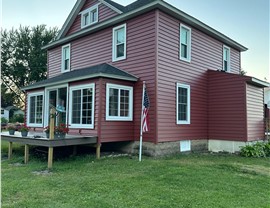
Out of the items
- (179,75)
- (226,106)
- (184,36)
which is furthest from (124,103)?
(226,106)

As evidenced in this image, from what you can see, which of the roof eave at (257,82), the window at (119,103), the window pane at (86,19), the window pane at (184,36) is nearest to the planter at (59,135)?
the window at (119,103)

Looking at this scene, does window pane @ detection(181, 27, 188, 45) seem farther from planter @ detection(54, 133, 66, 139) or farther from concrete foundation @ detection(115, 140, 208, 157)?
planter @ detection(54, 133, 66, 139)

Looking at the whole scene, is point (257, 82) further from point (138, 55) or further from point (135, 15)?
point (135, 15)

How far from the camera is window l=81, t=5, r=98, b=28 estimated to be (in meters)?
13.6

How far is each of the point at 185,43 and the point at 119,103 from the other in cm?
406

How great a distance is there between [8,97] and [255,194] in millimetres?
37395

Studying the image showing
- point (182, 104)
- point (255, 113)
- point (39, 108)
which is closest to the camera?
point (182, 104)

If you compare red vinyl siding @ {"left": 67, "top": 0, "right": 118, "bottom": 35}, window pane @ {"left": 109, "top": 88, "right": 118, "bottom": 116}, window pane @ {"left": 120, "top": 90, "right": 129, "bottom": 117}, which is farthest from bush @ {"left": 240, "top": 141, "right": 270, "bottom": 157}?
red vinyl siding @ {"left": 67, "top": 0, "right": 118, "bottom": 35}

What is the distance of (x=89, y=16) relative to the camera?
45.6 feet

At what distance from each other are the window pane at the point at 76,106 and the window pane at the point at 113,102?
1361 millimetres

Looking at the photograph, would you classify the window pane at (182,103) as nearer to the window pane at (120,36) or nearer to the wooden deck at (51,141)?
the window pane at (120,36)

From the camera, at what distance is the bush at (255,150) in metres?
Result: 10.7

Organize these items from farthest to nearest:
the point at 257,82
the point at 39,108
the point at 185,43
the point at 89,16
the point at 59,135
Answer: the point at 89,16 < the point at 39,108 < the point at 257,82 < the point at 185,43 < the point at 59,135

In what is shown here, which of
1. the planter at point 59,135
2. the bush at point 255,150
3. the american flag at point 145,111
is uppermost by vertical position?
the american flag at point 145,111
